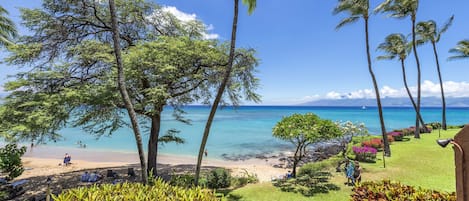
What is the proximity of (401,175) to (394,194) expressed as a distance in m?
7.38

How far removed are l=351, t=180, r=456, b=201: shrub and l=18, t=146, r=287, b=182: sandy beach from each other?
10824mm

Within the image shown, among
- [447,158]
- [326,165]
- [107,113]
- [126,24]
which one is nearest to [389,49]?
[447,158]

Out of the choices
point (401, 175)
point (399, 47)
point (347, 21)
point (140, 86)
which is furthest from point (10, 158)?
point (399, 47)

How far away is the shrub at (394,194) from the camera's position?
5.47 meters

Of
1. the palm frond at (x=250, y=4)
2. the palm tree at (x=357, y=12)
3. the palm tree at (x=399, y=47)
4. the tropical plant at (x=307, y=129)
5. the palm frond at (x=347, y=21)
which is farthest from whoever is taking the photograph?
the palm tree at (x=399, y=47)

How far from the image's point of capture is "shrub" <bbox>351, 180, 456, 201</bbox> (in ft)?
17.9

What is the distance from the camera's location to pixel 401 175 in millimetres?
11781

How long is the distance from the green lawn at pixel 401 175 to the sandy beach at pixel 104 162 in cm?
622

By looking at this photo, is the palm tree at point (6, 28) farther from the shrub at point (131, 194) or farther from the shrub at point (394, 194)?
the shrub at point (394, 194)

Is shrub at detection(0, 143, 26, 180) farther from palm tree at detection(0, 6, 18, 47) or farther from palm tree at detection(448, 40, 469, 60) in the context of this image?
palm tree at detection(448, 40, 469, 60)

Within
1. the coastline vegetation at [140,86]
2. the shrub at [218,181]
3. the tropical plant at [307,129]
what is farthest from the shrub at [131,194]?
Result: the shrub at [218,181]

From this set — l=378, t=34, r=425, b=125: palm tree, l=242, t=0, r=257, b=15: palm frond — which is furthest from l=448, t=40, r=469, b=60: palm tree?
l=242, t=0, r=257, b=15: palm frond

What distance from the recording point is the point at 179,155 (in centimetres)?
2677

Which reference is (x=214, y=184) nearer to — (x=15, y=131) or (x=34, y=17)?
(x=15, y=131)
